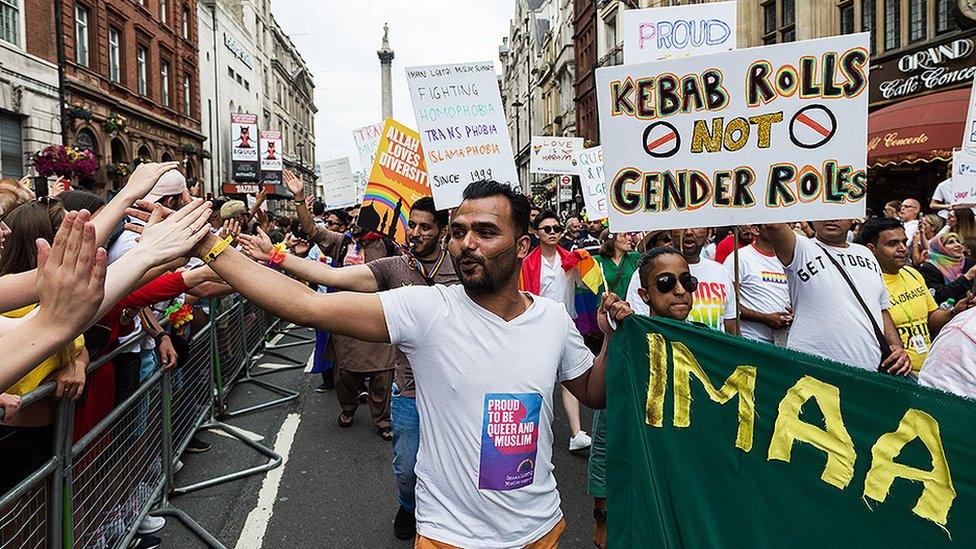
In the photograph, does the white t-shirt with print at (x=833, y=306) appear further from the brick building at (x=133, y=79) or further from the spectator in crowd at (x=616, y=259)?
the brick building at (x=133, y=79)

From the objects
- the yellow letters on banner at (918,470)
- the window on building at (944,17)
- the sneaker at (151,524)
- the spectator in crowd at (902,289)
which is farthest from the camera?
the window on building at (944,17)

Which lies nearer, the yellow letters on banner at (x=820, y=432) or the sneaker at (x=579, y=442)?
the yellow letters on banner at (x=820, y=432)

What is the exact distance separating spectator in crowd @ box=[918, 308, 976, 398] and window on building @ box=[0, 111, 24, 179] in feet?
77.1

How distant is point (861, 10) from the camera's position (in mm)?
18750

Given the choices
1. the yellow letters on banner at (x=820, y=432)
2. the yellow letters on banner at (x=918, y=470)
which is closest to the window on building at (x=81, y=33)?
the yellow letters on banner at (x=820, y=432)

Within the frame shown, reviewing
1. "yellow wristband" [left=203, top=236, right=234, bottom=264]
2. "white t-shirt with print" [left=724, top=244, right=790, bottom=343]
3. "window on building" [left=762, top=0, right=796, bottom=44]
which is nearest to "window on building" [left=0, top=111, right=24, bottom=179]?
"white t-shirt with print" [left=724, top=244, right=790, bottom=343]

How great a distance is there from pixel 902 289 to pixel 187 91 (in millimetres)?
41218

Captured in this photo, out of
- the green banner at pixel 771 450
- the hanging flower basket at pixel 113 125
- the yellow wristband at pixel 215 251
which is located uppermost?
the hanging flower basket at pixel 113 125

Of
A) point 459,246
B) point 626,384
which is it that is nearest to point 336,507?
point 626,384

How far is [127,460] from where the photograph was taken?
399cm

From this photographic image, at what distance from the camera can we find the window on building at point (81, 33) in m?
26.5

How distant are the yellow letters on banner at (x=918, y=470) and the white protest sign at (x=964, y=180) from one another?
514cm

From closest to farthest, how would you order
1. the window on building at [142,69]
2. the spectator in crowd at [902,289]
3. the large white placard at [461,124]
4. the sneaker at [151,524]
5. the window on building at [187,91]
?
the sneaker at [151,524] < the spectator in crowd at [902,289] < the large white placard at [461,124] < the window on building at [142,69] < the window on building at [187,91]

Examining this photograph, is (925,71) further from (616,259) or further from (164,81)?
(164,81)
